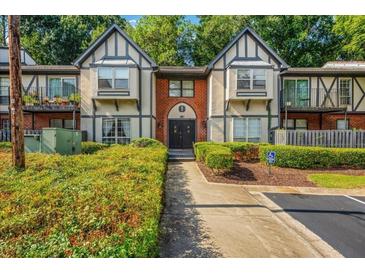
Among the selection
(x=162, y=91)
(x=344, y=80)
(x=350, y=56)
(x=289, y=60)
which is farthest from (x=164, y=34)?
(x=350, y=56)

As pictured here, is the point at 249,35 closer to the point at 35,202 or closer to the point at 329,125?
the point at 329,125

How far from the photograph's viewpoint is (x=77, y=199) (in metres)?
5.74

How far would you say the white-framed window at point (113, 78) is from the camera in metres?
17.3

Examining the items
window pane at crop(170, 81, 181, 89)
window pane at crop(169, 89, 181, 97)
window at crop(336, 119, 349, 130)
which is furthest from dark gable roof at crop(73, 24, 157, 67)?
window at crop(336, 119, 349, 130)

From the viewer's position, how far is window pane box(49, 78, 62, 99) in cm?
1939

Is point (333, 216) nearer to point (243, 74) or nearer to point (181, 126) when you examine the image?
point (243, 74)

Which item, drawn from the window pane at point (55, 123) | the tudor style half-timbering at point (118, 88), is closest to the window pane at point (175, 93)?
the tudor style half-timbering at point (118, 88)

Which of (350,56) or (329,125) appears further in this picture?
(350,56)

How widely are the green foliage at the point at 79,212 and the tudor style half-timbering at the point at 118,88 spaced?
9812 millimetres

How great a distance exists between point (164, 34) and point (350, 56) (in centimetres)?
2167

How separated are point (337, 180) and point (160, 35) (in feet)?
78.4

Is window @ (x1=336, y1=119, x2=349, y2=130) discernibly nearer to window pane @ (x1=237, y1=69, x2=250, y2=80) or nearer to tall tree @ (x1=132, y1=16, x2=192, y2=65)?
window pane @ (x1=237, y1=69, x2=250, y2=80)

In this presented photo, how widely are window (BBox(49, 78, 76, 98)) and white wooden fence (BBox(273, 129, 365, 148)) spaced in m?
15.0

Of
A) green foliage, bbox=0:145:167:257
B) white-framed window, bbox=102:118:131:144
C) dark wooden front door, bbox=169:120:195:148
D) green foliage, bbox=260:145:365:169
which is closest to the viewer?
green foliage, bbox=0:145:167:257
